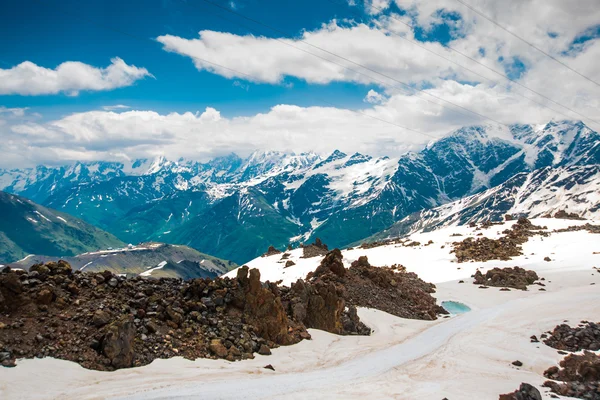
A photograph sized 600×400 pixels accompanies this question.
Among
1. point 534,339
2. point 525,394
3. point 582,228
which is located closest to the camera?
point 525,394

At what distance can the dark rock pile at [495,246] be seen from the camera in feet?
183

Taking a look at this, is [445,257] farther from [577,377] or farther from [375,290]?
[577,377]

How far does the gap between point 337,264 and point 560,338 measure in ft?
58.9

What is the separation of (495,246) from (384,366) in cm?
4527

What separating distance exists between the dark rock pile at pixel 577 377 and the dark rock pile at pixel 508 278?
24023 mm

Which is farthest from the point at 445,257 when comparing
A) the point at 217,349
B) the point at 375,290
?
the point at 217,349

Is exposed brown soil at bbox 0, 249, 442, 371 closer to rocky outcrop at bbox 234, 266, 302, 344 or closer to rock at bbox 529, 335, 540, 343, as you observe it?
rocky outcrop at bbox 234, 266, 302, 344

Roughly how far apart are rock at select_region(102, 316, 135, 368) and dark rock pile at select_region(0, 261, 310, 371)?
4 cm

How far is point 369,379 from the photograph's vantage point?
18.3 metres

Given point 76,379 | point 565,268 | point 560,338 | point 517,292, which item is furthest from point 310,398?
point 565,268

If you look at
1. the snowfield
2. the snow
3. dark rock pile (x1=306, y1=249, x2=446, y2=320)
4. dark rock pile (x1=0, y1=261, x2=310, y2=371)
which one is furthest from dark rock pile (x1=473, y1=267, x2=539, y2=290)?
dark rock pile (x1=0, y1=261, x2=310, y2=371)

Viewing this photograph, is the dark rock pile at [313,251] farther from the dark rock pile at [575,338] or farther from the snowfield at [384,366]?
the dark rock pile at [575,338]

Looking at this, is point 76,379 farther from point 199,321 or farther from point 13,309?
point 199,321

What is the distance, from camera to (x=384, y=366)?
2034 centimetres
